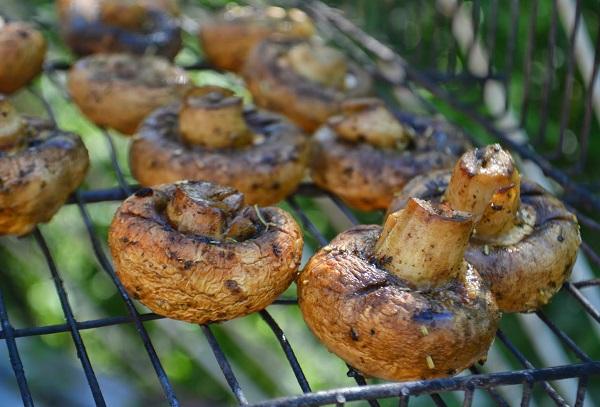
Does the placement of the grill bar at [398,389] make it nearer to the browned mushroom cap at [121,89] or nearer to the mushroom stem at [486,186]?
the mushroom stem at [486,186]

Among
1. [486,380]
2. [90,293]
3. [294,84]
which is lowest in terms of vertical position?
[90,293]

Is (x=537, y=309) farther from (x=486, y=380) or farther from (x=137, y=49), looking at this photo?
(x=137, y=49)

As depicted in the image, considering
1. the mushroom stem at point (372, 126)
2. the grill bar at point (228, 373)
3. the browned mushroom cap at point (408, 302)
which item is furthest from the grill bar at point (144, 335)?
the mushroom stem at point (372, 126)

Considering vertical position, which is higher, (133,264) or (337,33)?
(133,264)

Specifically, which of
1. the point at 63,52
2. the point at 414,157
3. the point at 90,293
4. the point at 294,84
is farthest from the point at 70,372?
the point at 414,157

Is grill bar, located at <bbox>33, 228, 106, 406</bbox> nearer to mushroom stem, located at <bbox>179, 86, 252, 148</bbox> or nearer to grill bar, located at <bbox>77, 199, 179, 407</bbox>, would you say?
grill bar, located at <bbox>77, 199, 179, 407</bbox>

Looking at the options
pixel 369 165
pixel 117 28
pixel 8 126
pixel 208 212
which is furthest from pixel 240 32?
pixel 208 212

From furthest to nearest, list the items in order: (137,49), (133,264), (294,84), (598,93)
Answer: (598,93) < (137,49) < (294,84) < (133,264)
